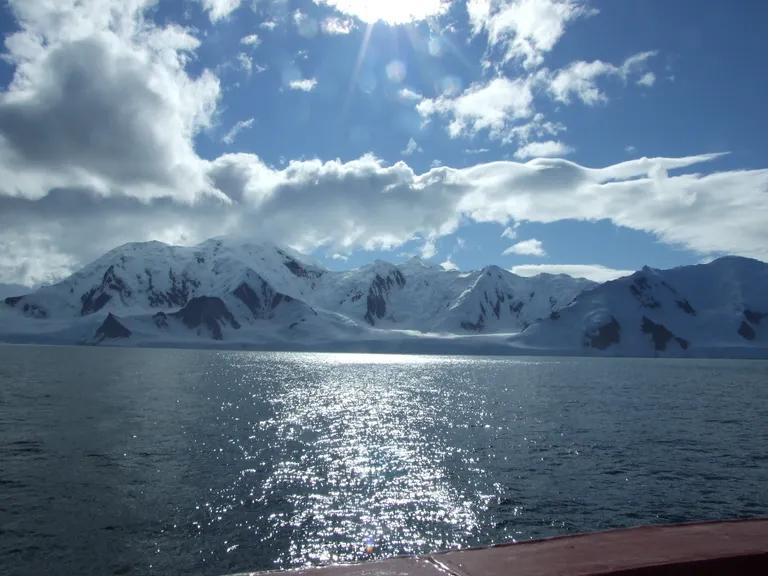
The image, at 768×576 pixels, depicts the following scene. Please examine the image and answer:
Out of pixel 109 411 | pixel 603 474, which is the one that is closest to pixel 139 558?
pixel 603 474

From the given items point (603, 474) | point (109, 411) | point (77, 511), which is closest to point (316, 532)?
point (77, 511)

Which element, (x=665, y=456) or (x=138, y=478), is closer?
(x=138, y=478)

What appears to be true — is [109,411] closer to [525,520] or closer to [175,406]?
[175,406]

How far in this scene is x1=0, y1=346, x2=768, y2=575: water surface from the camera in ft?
83.0

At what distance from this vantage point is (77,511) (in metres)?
28.9

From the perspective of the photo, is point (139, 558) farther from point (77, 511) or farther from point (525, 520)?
point (525, 520)

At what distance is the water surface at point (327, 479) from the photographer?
25312 millimetres

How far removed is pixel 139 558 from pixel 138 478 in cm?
1254

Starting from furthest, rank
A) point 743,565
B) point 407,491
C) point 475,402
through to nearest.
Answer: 1. point 475,402
2. point 407,491
3. point 743,565

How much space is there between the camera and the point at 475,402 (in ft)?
277

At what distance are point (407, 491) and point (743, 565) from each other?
97.0 feet

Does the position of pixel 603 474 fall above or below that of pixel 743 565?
below

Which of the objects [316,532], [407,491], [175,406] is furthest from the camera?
[175,406]

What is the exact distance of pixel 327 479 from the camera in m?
36.2
